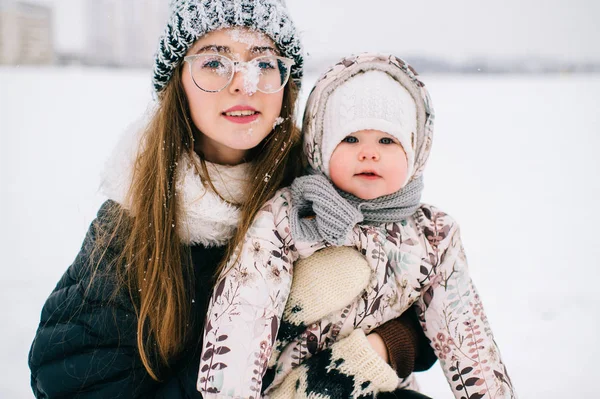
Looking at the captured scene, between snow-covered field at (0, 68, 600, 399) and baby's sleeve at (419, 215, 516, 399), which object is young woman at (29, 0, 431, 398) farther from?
snow-covered field at (0, 68, 600, 399)

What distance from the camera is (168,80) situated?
1.43 m

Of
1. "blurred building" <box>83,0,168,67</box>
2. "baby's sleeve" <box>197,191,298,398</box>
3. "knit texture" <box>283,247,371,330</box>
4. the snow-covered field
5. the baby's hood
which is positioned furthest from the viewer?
the snow-covered field

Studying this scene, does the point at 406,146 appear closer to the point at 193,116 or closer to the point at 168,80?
the point at 193,116

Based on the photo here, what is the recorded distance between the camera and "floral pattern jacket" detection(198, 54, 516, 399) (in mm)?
1144

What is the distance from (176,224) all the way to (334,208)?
460 millimetres

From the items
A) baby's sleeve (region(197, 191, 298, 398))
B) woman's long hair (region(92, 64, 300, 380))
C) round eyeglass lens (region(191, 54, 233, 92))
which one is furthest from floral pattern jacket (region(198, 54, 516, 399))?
round eyeglass lens (region(191, 54, 233, 92))

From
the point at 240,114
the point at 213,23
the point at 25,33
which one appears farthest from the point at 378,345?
the point at 25,33

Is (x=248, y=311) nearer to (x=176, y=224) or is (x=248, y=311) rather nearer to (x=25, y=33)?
(x=176, y=224)

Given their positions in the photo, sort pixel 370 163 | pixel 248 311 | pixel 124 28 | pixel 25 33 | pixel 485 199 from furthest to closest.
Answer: pixel 25 33 → pixel 485 199 → pixel 124 28 → pixel 370 163 → pixel 248 311

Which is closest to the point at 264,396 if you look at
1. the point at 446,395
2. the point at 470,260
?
the point at 446,395

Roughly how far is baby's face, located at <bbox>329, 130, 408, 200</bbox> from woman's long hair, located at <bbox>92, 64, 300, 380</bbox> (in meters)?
0.25

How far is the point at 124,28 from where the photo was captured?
3.97m

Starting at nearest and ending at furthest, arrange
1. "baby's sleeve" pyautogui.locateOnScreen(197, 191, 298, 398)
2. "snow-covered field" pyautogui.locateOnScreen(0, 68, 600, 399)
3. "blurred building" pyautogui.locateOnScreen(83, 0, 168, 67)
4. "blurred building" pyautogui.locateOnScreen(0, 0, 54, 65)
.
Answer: "baby's sleeve" pyautogui.locateOnScreen(197, 191, 298, 398) → "blurred building" pyautogui.locateOnScreen(83, 0, 168, 67) → "snow-covered field" pyautogui.locateOnScreen(0, 68, 600, 399) → "blurred building" pyautogui.locateOnScreen(0, 0, 54, 65)

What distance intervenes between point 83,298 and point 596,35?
39.5ft
